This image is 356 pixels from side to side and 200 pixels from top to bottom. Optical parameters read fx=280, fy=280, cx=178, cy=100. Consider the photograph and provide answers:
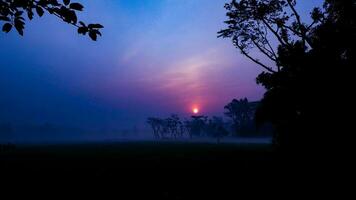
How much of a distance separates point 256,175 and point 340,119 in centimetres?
Answer: 497

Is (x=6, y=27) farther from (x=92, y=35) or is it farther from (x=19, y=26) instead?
(x=92, y=35)

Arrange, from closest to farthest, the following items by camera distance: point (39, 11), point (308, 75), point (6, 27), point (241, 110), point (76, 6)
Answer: point (76, 6)
point (39, 11)
point (6, 27)
point (308, 75)
point (241, 110)

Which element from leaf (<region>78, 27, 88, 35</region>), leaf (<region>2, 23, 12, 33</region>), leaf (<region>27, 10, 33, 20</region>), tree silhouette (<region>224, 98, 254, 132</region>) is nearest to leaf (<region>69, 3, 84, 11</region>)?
leaf (<region>78, 27, 88, 35</region>)

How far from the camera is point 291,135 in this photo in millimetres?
16672

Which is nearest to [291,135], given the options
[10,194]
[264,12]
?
[264,12]

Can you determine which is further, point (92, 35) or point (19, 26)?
point (19, 26)

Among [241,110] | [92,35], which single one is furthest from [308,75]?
[241,110]

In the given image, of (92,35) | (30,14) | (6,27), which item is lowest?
(92,35)

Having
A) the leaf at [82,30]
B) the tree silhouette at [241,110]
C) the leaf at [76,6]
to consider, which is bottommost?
the leaf at [82,30]

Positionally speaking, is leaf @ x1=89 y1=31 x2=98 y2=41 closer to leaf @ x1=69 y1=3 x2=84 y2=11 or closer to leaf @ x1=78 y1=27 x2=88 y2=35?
leaf @ x1=78 y1=27 x2=88 y2=35

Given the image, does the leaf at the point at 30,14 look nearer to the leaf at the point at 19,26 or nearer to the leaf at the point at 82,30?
the leaf at the point at 19,26

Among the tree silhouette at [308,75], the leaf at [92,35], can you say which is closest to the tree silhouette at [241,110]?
the tree silhouette at [308,75]

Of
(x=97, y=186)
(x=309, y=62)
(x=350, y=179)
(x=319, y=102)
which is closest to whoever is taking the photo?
(x=350, y=179)

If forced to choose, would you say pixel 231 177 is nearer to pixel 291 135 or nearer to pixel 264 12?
pixel 291 135
